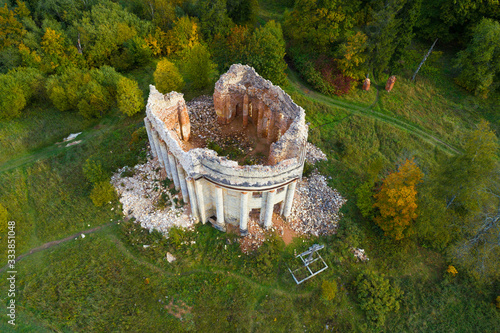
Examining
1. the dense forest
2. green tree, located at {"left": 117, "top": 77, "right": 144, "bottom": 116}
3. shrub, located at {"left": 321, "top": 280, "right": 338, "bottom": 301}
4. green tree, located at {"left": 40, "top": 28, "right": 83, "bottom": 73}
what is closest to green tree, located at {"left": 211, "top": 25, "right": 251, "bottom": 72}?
the dense forest

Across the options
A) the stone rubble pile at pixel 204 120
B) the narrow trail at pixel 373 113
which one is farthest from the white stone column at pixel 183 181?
the narrow trail at pixel 373 113

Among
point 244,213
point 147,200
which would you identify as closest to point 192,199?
point 244,213

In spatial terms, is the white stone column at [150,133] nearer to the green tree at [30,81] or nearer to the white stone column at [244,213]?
the white stone column at [244,213]

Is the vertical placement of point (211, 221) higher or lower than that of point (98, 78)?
lower

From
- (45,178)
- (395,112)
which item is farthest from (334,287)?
(45,178)

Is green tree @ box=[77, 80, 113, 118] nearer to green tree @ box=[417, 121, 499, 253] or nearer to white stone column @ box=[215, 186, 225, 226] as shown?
white stone column @ box=[215, 186, 225, 226]

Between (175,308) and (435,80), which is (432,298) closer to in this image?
(175,308)

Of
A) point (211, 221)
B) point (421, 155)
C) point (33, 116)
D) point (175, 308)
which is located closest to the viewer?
point (175, 308)
